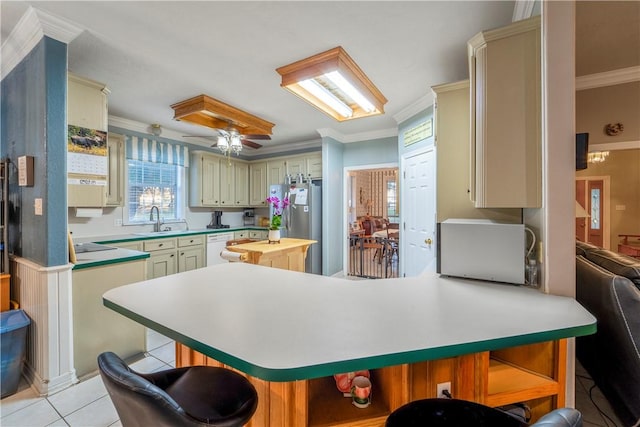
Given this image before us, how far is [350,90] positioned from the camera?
9.29 ft

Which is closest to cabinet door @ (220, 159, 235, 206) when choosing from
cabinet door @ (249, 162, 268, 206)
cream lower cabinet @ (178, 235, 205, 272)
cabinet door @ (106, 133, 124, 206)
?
cabinet door @ (249, 162, 268, 206)

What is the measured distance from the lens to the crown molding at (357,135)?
4453mm

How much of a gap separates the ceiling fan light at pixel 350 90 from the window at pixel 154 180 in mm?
3127

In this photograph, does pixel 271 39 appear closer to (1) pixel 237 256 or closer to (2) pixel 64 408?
(1) pixel 237 256

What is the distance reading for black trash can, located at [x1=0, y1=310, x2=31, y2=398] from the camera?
6.07ft

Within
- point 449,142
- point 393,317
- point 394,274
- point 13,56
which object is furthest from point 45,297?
point 394,274

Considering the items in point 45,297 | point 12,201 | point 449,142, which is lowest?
point 45,297

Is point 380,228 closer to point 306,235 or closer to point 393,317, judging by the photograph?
point 306,235

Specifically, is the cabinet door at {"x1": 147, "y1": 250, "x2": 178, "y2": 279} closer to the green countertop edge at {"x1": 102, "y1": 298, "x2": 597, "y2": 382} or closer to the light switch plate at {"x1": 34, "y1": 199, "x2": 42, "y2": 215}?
the light switch plate at {"x1": 34, "y1": 199, "x2": 42, "y2": 215}

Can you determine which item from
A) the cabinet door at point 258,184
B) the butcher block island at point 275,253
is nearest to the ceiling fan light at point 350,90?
the butcher block island at point 275,253

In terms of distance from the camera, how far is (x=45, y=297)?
1862 mm

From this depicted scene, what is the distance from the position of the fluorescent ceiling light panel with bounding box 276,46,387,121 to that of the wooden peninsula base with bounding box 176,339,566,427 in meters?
2.18

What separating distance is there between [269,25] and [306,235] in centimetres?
318

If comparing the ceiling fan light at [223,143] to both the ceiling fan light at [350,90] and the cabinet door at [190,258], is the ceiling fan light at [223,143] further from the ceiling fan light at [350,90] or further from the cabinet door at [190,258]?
the cabinet door at [190,258]
